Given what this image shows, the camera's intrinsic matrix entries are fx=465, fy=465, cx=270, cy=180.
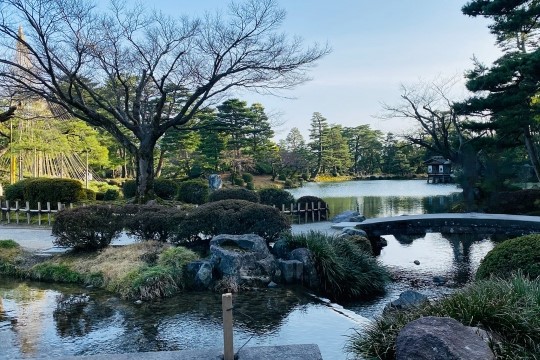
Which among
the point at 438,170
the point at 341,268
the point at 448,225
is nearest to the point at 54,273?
the point at 341,268

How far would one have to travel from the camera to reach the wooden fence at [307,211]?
17.5 metres

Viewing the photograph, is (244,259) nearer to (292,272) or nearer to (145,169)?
(292,272)

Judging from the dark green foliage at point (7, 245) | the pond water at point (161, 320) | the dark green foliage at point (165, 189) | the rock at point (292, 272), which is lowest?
the pond water at point (161, 320)

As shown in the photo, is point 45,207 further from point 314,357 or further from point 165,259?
point 314,357

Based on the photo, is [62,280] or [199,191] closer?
[62,280]

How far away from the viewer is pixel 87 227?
10070mm

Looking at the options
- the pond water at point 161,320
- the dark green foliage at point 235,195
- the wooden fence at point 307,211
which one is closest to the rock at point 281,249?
the pond water at point 161,320

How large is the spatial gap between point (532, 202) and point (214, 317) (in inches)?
649

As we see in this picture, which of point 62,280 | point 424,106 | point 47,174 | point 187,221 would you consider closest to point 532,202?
point 424,106

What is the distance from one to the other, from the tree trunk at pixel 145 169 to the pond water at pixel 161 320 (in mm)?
10011

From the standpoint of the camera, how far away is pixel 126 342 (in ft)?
17.3

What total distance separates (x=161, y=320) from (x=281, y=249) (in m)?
3.50

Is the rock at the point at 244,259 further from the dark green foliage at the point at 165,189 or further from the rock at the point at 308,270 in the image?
the dark green foliage at the point at 165,189

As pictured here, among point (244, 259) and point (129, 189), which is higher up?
point (129, 189)
